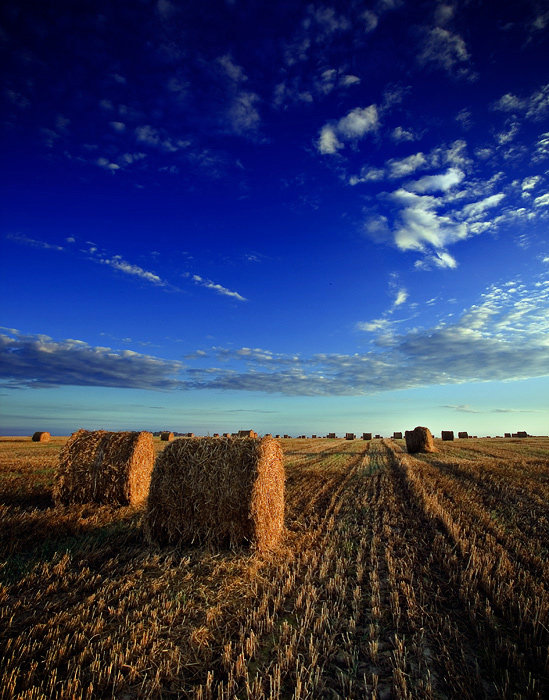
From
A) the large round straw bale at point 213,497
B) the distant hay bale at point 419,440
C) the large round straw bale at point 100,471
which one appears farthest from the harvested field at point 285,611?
the distant hay bale at point 419,440

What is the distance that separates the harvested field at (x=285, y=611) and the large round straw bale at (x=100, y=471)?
47.6 inches

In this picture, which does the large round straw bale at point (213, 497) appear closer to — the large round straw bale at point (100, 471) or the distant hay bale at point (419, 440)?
the large round straw bale at point (100, 471)

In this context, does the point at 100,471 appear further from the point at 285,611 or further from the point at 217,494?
the point at 285,611

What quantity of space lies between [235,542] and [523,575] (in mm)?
4142

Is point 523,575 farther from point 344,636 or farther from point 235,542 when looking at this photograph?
point 235,542

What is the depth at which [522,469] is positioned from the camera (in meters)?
15.2

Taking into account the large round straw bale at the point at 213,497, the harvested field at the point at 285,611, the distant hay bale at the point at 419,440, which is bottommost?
Result: the harvested field at the point at 285,611

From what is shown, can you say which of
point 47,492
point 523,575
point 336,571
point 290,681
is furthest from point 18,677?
point 47,492

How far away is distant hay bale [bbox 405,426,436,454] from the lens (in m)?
23.8

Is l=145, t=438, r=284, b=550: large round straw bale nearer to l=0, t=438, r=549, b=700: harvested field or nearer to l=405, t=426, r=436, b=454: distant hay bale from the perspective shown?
l=0, t=438, r=549, b=700: harvested field

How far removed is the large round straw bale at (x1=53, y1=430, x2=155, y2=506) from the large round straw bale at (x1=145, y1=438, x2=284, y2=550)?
2.91 metres

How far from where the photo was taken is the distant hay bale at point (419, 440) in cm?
2383

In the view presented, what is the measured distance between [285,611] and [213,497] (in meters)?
2.61

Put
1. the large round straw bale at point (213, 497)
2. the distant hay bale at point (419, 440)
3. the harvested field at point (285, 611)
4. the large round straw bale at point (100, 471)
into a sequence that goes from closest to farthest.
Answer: the harvested field at point (285, 611), the large round straw bale at point (213, 497), the large round straw bale at point (100, 471), the distant hay bale at point (419, 440)
